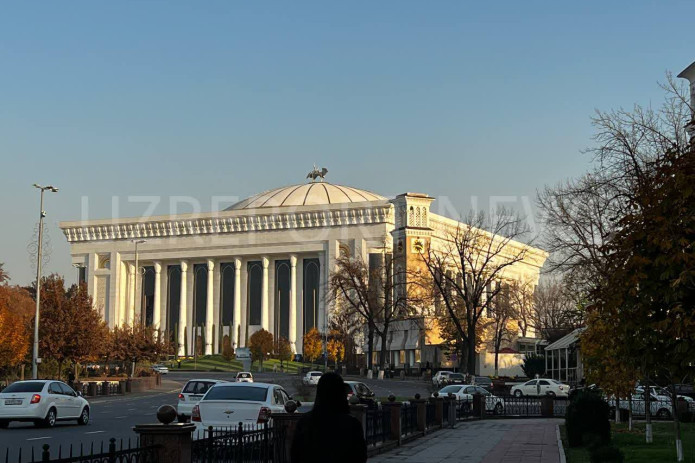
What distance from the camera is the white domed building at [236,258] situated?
397 ft

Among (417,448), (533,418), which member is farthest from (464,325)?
(417,448)

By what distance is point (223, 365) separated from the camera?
108m

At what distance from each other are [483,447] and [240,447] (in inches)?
491

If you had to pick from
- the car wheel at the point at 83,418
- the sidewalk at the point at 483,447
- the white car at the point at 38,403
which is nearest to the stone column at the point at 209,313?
the sidewalk at the point at 483,447

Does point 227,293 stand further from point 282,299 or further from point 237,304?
point 282,299

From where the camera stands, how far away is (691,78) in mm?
57250

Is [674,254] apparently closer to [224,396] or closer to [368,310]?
[224,396]

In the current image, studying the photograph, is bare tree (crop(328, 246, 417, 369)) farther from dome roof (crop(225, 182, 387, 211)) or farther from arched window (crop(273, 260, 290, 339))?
dome roof (crop(225, 182, 387, 211))

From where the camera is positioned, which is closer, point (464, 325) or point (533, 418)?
point (533, 418)

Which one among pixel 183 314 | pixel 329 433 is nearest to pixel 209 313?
pixel 183 314

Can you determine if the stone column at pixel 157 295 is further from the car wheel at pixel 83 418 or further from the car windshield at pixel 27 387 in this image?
the car windshield at pixel 27 387

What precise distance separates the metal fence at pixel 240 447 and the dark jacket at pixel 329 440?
5415 millimetres

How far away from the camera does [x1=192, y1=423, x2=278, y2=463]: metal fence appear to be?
502 inches

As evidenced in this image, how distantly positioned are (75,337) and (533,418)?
28.2 metres
